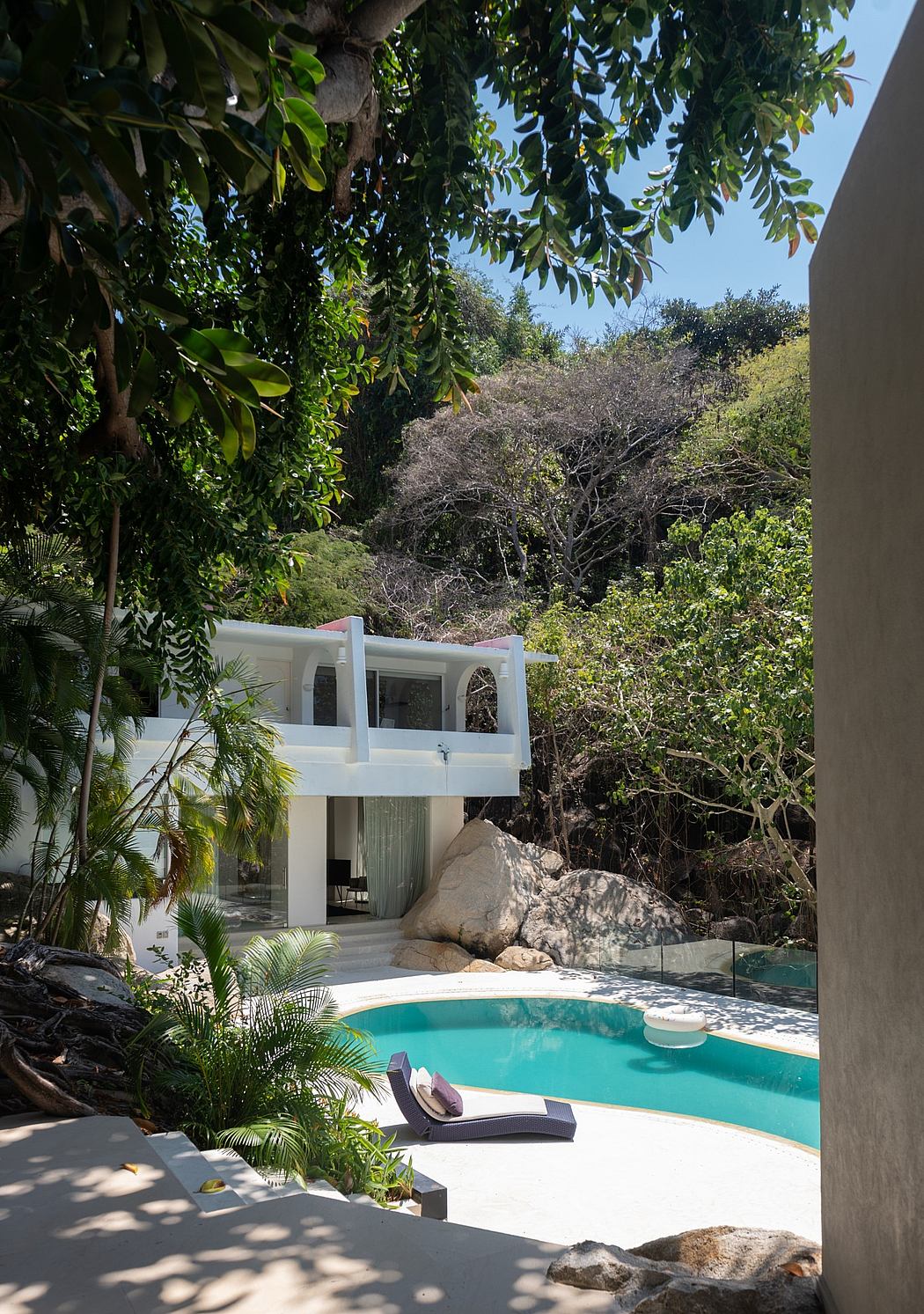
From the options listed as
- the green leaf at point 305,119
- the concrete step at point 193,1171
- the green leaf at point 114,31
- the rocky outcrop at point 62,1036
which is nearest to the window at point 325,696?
the rocky outcrop at point 62,1036

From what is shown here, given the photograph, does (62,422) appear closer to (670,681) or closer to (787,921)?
(670,681)

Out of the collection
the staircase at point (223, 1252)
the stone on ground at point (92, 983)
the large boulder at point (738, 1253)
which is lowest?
the large boulder at point (738, 1253)

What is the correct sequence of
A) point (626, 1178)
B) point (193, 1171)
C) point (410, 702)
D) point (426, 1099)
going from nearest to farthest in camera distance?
point (193, 1171), point (626, 1178), point (426, 1099), point (410, 702)

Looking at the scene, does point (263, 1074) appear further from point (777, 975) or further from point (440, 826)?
point (440, 826)

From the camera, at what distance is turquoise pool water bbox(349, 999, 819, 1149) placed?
37.1ft

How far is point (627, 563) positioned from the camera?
2648 centimetres

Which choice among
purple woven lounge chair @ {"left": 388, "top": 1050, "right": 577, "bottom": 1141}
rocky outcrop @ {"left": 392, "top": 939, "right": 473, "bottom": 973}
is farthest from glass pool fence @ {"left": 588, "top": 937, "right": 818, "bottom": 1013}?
purple woven lounge chair @ {"left": 388, "top": 1050, "right": 577, "bottom": 1141}

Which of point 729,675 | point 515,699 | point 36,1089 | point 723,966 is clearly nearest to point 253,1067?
point 36,1089

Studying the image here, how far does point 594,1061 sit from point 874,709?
1119cm

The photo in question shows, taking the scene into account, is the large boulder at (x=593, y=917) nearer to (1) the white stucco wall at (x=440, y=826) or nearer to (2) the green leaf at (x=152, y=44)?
(1) the white stucco wall at (x=440, y=826)

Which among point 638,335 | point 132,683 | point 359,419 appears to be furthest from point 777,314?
point 132,683

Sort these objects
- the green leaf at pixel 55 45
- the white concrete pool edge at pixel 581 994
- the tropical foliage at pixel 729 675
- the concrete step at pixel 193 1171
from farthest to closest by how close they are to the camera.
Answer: the tropical foliage at pixel 729 675
the white concrete pool edge at pixel 581 994
the concrete step at pixel 193 1171
the green leaf at pixel 55 45

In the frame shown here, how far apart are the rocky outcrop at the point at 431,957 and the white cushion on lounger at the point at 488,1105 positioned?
6792mm

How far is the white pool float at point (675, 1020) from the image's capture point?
41.8 feet
